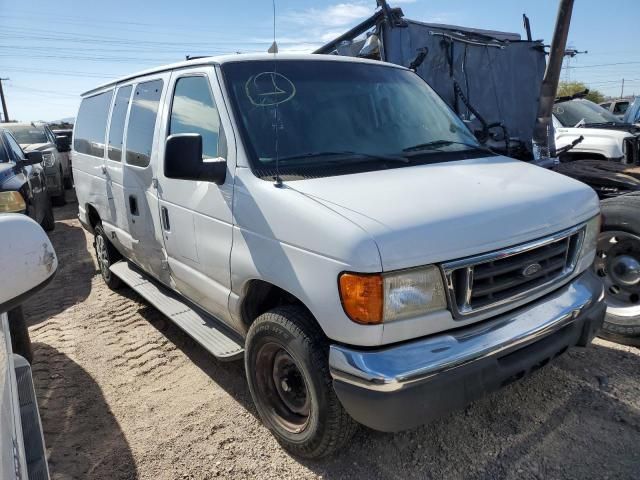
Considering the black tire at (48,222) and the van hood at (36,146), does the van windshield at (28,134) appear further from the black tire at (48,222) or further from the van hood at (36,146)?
the black tire at (48,222)

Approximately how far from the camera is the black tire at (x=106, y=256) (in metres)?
5.38

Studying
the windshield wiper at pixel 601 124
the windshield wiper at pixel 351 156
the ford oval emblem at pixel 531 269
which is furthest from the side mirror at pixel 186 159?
the windshield wiper at pixel 601 124

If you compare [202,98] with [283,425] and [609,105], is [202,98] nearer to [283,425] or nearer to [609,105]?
[283,425]

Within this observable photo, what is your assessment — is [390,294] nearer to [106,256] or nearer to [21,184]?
[106,256]

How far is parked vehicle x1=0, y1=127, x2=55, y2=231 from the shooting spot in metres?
5.96

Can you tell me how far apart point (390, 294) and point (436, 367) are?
36 centimetres

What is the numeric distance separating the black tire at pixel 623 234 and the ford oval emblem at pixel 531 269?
1658mm

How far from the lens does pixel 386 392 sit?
2064 millimetres

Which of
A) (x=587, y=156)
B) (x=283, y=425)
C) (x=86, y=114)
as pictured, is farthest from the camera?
(x=587, y=156)

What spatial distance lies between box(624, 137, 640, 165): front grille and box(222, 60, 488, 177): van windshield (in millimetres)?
5697

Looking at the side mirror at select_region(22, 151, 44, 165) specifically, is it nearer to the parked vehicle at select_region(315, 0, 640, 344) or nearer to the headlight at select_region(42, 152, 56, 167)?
the headlight at select_region(42, 152, 56, 167)

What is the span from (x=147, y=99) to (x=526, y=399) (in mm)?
3486

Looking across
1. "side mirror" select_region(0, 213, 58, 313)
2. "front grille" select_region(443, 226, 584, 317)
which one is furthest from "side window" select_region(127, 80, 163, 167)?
"front grille" select_region(443, 226, 584, 317)

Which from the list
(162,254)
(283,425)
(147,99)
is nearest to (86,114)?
(147,99)
